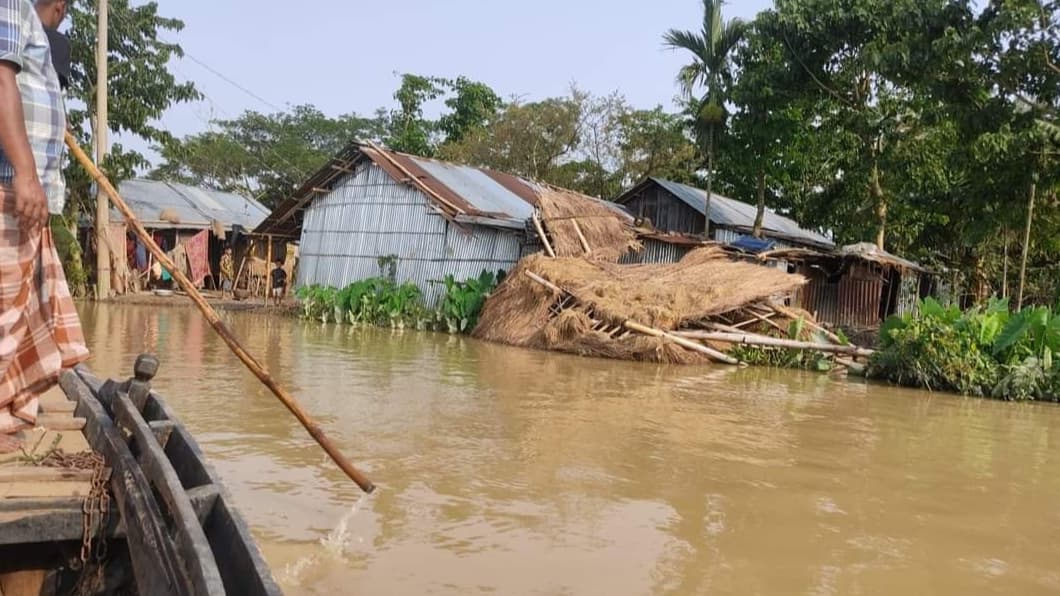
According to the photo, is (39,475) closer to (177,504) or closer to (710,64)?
(177,504)

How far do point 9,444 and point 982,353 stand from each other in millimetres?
12076

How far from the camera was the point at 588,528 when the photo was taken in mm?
4887

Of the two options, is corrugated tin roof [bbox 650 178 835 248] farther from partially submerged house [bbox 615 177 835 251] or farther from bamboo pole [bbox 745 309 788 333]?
bamboo pole [bbox 745 309 788 333]

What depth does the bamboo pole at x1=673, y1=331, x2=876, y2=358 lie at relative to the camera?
1336cm

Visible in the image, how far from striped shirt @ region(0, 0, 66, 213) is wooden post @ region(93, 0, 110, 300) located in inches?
625

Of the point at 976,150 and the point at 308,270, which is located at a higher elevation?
the point at 976,150

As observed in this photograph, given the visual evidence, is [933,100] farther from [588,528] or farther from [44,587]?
[44,587]

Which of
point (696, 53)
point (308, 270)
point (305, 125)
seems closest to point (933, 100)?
point (696, 53)

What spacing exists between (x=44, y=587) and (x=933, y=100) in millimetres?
17759

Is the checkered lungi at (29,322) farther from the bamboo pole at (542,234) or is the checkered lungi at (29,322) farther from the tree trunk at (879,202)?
the tree trunk at (879,202)

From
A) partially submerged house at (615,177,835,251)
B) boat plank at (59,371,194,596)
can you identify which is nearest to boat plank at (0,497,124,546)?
boat plank at (59,371,194,596)

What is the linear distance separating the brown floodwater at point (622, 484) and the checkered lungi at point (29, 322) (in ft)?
4.79

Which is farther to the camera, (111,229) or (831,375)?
(111,229)

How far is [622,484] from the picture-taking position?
587 centimetres
